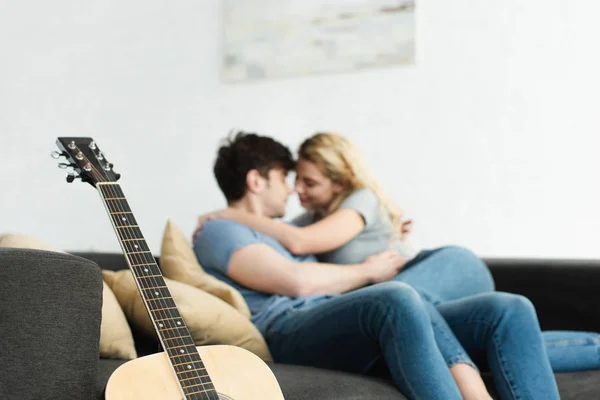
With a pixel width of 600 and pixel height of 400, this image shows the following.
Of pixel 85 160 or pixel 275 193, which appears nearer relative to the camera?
pixel 85 160

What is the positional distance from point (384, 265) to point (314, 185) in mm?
375

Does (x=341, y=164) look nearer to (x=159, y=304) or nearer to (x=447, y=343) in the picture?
(x=447, y=343)

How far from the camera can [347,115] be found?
3.48 m

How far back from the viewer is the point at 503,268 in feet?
8.85

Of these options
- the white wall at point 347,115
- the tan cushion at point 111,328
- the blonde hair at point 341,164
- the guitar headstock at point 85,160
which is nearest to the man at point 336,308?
the blonde hair at point 341,164

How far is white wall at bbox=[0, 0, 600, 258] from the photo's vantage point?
3.18 metres

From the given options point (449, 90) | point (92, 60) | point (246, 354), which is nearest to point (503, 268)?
point (449, 90)

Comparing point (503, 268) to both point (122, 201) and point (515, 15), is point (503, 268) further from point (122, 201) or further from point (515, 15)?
point (122, 201)

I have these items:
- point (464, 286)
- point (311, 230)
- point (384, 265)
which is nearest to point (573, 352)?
point (464, 286)

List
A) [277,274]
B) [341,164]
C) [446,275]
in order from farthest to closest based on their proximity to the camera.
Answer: [341,164]
[446,275]
[277,274]

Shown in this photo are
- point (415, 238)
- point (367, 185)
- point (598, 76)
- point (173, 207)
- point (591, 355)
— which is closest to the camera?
point (591, 355)

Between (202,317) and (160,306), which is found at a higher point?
(160,306)

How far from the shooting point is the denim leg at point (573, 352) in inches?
83.4

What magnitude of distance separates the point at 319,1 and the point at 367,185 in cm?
122
